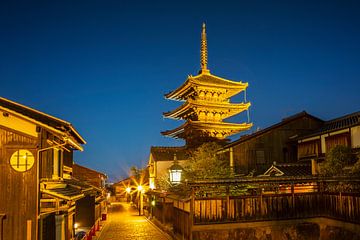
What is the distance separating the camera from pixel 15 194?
14594 millimetres

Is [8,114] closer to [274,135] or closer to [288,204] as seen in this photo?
[288,204]

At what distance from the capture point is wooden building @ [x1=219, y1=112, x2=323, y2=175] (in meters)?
35.6

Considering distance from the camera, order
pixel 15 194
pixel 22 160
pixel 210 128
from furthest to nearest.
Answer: pixel 210 128
pixel 22 160
pixel 15 194

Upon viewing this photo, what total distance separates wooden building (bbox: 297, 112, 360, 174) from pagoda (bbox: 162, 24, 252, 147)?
8.19m

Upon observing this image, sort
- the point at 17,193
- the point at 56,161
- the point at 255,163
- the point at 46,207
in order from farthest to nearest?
the point at 255,163
the point at 56,161
the point at 46,207
the point at 17,193

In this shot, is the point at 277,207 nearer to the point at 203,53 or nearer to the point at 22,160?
the point at 22,160

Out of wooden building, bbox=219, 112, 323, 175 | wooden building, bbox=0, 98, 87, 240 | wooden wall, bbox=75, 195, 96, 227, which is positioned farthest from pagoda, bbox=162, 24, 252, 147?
wooden building, bbox=0, 98, 87, 240

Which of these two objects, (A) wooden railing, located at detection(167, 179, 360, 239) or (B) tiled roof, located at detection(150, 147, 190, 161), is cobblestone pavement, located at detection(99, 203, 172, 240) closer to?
(A) wooden railing, located at detection(167, 179, 360, 239)

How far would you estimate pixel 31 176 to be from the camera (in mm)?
14688

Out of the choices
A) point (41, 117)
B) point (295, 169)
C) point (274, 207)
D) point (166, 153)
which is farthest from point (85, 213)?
point (166, 153)

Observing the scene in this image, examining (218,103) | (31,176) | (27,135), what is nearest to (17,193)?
(31,176)

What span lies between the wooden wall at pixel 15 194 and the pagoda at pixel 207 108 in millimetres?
24504

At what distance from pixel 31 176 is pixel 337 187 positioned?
14.6 meters

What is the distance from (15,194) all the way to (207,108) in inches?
1072
